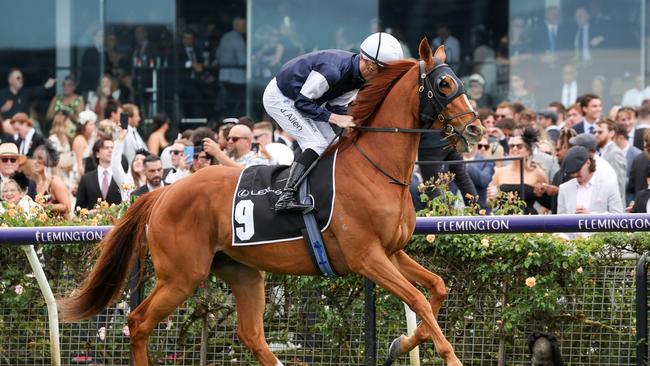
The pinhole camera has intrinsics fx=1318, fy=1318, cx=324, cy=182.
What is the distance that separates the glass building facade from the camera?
17172 mm

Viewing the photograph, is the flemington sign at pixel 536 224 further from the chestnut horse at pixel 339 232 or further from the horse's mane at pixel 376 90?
the horse's mane at pixel 376 90

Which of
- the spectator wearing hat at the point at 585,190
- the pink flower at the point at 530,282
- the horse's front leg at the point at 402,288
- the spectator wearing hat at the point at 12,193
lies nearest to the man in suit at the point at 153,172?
the spectator wearing hat at the point at 12,193

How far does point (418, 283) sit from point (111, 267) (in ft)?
6.25

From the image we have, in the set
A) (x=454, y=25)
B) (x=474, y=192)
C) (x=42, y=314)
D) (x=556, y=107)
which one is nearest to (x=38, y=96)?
(x=454, y=25)

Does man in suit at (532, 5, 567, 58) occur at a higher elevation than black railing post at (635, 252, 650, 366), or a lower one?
higher

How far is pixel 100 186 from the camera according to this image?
11828mm

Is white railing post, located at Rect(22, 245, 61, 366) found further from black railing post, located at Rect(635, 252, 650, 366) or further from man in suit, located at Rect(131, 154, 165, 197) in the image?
black railing post, located at Rect(635, 252, 650, 366)

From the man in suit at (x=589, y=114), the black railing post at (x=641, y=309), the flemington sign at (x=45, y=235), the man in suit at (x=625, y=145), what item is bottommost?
the black railing post at (x=641, y=309)

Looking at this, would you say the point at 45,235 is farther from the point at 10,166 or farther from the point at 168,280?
the point at 10,166

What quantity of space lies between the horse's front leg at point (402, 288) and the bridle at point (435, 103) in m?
0.48

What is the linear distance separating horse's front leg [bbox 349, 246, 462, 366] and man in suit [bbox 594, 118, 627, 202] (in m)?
4.90

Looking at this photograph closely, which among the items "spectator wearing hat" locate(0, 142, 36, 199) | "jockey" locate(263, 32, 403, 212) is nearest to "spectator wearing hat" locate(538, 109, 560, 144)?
"spectator wearing hat" locate(0, 142, 36, 199)

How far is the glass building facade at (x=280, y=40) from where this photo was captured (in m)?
17.2

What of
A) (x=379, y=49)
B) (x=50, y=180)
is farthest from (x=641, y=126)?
(x=379, y=49)
